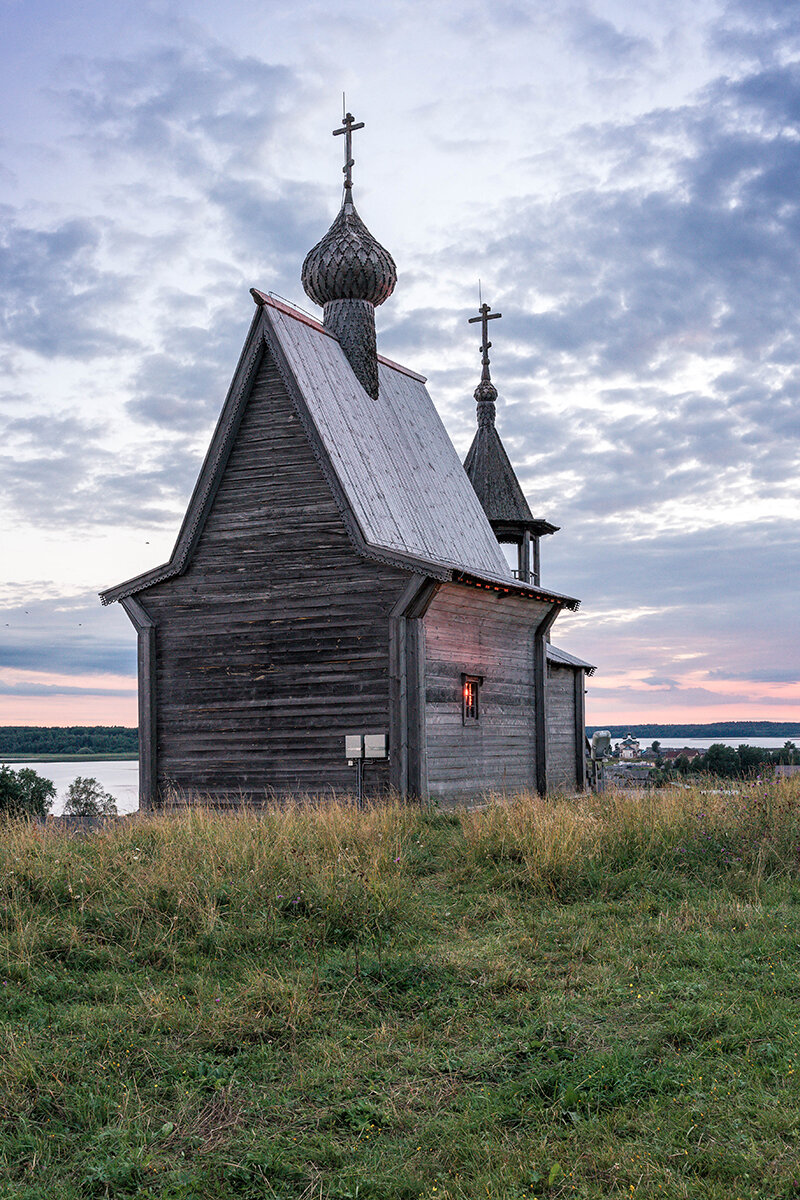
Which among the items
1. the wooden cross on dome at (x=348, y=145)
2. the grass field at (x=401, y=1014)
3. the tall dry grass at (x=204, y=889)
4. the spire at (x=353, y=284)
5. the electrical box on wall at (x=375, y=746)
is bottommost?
the grass field at (x=401, y=1014)

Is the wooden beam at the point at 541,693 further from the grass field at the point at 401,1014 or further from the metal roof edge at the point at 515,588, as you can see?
the grass field at the point at 401,1014

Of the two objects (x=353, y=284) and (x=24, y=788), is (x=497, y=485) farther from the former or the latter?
(x=24, y=788)

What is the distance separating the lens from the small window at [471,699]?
63.7 feet

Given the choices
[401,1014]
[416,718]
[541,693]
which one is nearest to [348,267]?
[541,693]

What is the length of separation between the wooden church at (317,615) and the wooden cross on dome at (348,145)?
2.15 metres

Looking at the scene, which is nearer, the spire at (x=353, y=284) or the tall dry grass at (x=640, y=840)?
the tall dry grass at (x=640, y=840)

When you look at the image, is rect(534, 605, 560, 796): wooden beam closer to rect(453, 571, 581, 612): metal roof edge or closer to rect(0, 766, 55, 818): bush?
rect(453, 571, 581, 612): metal roof edge

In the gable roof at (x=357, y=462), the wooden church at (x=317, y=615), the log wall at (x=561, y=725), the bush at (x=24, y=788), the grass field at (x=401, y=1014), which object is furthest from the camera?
the bush at (x=24, y=788)

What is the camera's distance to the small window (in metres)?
19.4

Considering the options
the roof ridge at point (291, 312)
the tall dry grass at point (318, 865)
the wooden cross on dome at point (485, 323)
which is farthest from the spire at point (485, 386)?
the tall dry grass at point (318, 865)

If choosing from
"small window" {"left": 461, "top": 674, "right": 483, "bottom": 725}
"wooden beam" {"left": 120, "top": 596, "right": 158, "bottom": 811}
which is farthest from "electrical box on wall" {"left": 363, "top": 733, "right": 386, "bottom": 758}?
"wooden beam" {"left": 120, "top": 596, "right": 158, "bottom": 811}

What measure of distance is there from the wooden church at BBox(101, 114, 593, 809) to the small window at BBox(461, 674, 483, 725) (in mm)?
52

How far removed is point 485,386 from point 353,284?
35.7ft

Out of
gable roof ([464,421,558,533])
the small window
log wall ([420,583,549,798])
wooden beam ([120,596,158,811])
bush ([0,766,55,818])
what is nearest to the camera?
log wall ([420,583,549,798])
